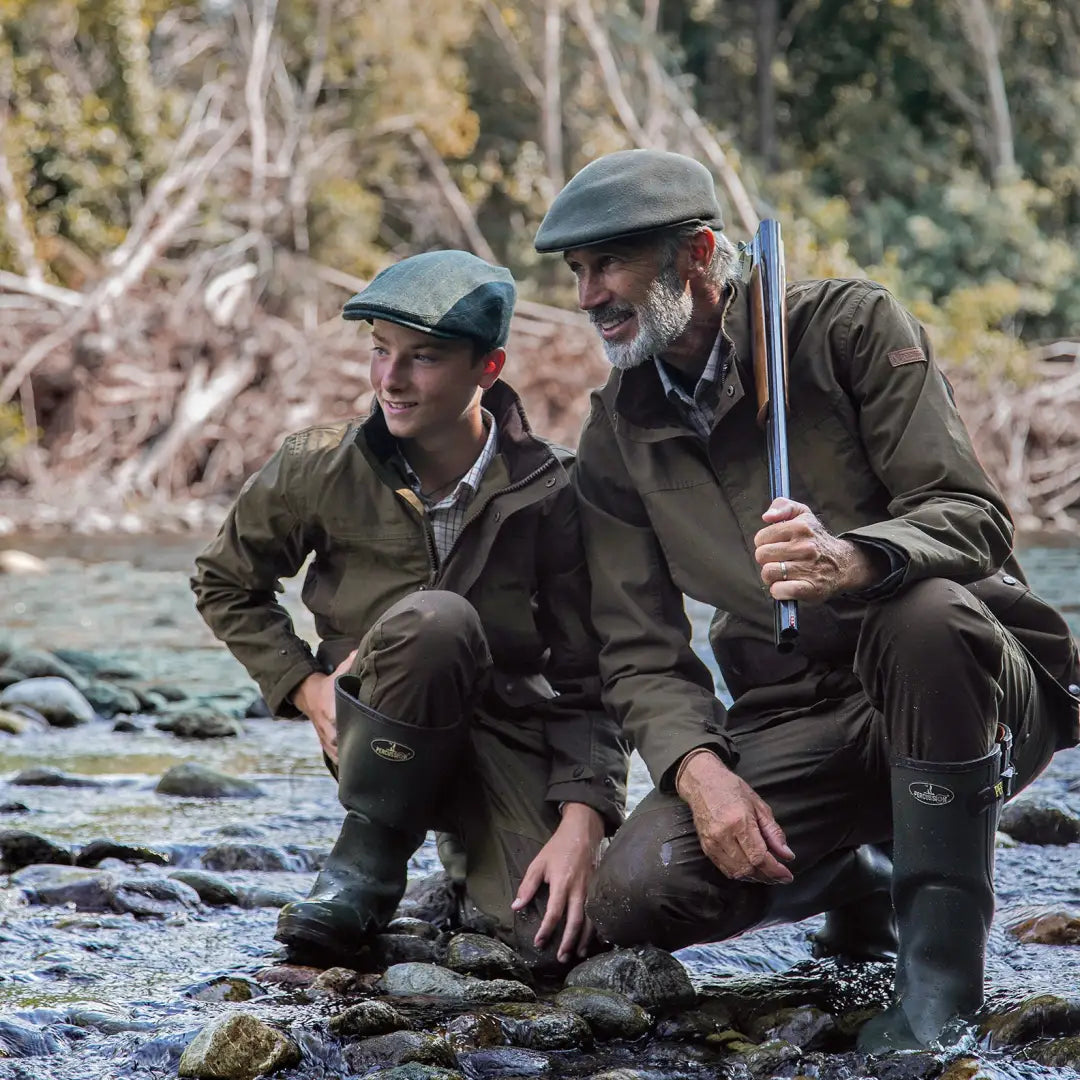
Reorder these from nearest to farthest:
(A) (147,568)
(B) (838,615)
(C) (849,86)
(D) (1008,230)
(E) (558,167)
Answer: (B) (838,615)
(A) (147,568)
(D) (1008,230)
(E) (558,167)
(C) (849,86)

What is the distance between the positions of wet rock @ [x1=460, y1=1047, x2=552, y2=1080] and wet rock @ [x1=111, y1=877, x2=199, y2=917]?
3.16 ft

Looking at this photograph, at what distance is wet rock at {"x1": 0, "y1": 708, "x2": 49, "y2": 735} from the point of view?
5.12m

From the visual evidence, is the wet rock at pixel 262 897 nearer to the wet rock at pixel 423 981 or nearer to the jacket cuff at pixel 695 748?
the wet rock at pixel 423 981

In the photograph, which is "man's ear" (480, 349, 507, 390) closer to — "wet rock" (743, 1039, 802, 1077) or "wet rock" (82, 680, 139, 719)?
"wet rock" (743, 1039, 802, 1077)

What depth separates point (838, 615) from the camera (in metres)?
2.71

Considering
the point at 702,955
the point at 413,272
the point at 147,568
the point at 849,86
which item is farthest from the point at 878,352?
the point at 849,86

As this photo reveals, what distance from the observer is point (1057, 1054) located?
224 centimetres

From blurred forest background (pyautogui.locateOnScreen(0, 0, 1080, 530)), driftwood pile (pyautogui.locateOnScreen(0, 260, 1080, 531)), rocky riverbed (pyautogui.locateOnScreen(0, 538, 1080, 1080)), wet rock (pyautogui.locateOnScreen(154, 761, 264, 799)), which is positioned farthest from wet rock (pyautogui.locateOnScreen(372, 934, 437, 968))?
driftwood pile (pyautogui.locateOnScreen(0, 260, 1080, 531))

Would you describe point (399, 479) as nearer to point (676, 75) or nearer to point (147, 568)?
point (147, 568)

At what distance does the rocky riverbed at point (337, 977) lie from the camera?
227 cm

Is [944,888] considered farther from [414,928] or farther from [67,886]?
[67,886]

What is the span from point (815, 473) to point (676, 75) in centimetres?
2165

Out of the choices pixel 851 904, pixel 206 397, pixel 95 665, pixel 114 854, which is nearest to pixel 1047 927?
pixel 851 904

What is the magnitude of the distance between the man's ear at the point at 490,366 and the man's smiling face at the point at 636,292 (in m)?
0.39
